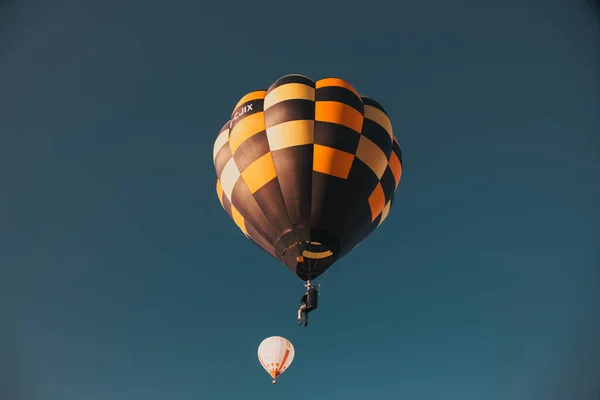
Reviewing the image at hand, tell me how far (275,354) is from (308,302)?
3.78m

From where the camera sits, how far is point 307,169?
29.8 ft

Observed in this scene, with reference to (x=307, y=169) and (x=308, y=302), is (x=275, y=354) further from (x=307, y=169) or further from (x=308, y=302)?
(x=307, y=169)

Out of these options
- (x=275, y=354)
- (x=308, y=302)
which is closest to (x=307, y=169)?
(x=308, y=302)

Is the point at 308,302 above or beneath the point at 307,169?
beneath

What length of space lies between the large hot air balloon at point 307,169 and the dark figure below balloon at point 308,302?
0.89ft

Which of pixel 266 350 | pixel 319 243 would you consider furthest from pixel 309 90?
pixel 266 350

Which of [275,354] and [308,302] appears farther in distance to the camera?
[275,354]

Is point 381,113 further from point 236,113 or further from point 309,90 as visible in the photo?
point 236,113

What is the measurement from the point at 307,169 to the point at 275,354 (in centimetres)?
540

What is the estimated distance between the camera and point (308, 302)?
350 inches

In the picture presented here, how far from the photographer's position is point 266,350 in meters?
12.2

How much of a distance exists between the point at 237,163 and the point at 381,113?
129 inches

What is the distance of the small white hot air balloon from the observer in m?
11.9

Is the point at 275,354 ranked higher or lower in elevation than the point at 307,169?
lower
